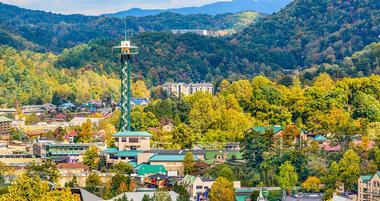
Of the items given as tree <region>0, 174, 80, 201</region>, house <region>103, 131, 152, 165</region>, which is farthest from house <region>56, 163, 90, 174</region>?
tree <region>0, 174, 80, 201</region>

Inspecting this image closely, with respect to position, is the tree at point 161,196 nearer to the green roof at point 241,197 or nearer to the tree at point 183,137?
the green roof at point 241,197

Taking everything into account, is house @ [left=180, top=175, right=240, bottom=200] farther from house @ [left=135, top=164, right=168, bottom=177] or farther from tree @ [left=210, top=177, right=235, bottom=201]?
house @ [left=135, top=164, right=168, bottom=177]

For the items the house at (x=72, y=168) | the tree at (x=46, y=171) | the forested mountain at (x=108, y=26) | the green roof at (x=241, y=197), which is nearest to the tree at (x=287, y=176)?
the green roof at (x=241, y=197)

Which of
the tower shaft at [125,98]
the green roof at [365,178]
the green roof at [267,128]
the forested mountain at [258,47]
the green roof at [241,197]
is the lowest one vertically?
the green roof at [241,197]

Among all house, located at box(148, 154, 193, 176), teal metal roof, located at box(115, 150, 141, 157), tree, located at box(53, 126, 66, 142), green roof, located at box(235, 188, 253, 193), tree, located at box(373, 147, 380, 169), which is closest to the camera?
green roof, located at box(235, 188, 253, 193)

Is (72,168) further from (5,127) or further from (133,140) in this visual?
(5,127)

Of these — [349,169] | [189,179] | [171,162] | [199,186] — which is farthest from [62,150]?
[349,169]
